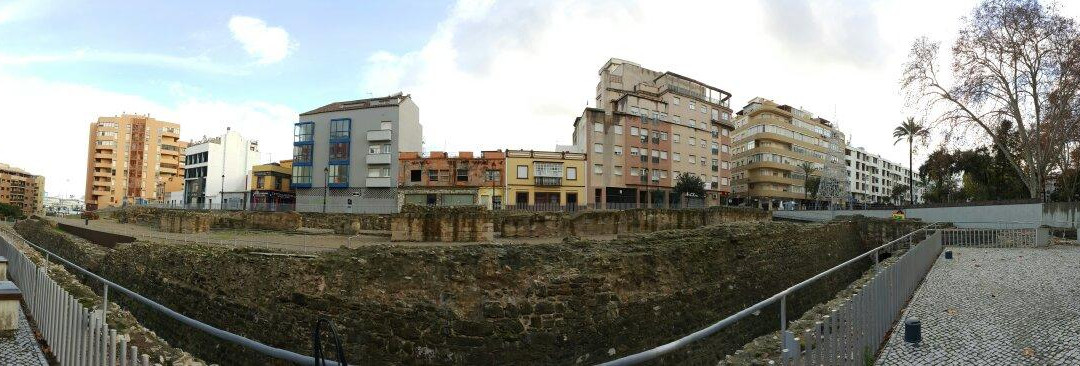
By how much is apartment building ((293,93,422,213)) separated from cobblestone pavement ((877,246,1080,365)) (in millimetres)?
47148

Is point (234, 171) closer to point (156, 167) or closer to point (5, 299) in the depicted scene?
point (156, 167)

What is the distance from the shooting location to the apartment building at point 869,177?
100312mm

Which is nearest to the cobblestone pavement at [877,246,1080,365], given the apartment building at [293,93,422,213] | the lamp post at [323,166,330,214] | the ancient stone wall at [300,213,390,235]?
the ancient stone wall at [300,213,390,235]

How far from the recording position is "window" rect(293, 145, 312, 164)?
181 ft

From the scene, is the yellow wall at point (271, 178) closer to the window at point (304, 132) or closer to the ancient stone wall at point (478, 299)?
the window at point (304, 132)

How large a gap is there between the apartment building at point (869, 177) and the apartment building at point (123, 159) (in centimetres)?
13133

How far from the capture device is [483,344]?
800 cm

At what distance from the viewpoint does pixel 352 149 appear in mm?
54281

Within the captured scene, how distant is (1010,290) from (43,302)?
15266 millimetres

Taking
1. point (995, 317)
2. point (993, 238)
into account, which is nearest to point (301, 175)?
point (993, 238)

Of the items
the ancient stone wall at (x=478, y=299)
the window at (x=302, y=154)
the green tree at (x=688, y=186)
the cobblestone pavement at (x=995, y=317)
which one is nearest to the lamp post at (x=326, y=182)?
the window at (x=302, y=154)

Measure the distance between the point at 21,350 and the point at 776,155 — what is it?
76364mm

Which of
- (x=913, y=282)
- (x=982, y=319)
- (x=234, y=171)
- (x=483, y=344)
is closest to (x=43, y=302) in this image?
(x=483, y=344)

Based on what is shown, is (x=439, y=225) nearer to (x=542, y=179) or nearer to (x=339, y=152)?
(x=542, y=179)
